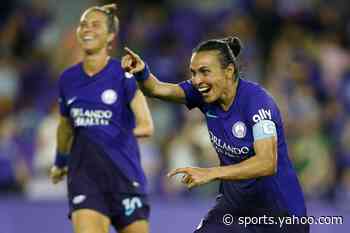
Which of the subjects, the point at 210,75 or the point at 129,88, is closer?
the point at 210,75

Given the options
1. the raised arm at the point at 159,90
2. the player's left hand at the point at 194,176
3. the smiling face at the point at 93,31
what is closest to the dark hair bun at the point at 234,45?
the raised arm at the point at 159,90

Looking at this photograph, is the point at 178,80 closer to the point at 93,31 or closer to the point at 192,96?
the point at 93,31

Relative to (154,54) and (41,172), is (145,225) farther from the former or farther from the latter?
(154,54)

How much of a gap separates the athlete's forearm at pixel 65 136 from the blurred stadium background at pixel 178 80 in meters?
2.40

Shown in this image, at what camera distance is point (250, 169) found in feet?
20.3

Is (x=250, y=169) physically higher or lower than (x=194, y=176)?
higher

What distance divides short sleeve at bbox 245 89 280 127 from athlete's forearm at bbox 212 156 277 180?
0.89 ft

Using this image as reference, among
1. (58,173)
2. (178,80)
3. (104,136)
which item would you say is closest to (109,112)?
(104,136)

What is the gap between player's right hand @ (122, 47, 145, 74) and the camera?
21.6 feet

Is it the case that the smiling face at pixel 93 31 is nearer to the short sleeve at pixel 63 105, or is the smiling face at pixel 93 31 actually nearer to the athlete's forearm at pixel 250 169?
the short sleeve at pixel 63 105

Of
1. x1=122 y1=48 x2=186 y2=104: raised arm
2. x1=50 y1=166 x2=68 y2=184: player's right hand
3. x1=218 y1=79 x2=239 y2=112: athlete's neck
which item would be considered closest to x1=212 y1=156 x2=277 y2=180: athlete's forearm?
x1=218 y1=79 x2=239 y2=112: athlete's neck

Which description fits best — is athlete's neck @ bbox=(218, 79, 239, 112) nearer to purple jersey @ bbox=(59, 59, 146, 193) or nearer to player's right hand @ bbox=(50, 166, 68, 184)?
purple jersey @ bbox=(59, 59, 146, 193)

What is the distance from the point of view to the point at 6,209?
10602mm

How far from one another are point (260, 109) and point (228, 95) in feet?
0.86
